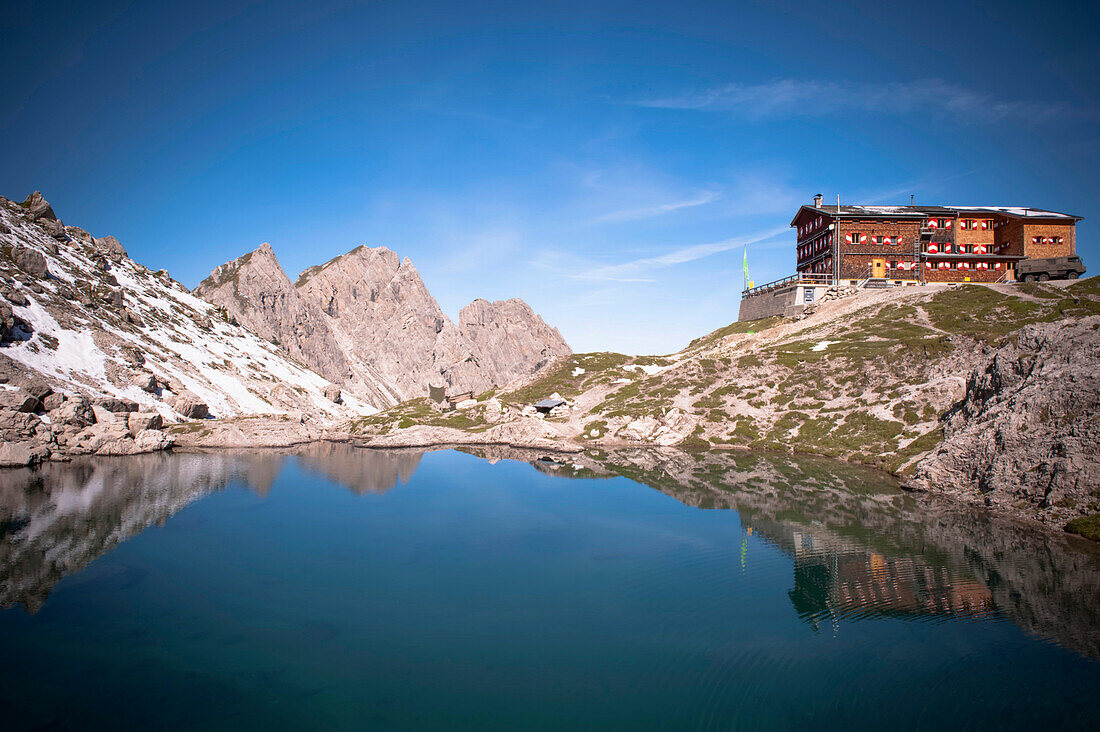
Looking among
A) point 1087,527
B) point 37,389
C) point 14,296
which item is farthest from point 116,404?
point 1087,527

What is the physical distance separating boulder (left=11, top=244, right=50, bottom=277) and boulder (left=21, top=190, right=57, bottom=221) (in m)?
23.3

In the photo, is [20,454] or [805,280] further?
[805,280]

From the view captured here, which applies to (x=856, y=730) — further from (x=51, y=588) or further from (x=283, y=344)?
(x=283, y=344)

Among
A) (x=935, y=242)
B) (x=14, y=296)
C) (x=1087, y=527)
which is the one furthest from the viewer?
(x=935, y=242)

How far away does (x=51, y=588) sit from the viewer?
24.8 metres

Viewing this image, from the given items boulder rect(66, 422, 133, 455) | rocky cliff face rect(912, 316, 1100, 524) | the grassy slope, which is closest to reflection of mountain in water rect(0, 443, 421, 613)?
boulder rect(66, 422, 133, 455)

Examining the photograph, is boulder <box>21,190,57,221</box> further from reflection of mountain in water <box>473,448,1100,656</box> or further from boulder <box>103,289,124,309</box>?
reflection of mountain in water <box>473,448,1100,656</box>

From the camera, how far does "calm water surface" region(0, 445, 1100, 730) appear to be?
16.4 meters

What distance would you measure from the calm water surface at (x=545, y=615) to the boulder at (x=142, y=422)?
85.9ft

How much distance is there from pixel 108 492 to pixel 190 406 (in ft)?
143

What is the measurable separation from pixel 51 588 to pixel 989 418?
54.4 m

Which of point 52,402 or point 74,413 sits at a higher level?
point 52,402

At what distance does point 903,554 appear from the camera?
2878 centimetres

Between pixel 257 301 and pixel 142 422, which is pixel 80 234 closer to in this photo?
pixel 257 301
